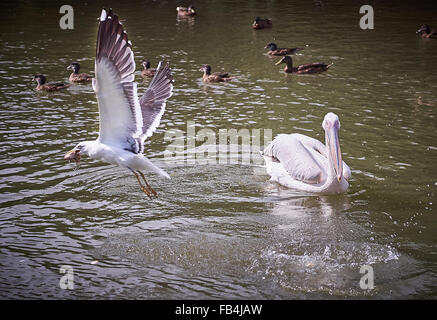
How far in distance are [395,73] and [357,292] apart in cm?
773

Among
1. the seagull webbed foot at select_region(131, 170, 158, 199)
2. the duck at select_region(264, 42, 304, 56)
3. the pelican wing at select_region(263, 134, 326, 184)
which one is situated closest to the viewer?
the seagull webbed foot at select_region(131, 170, 158, 199)

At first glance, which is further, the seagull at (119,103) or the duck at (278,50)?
the duck at (278,50)

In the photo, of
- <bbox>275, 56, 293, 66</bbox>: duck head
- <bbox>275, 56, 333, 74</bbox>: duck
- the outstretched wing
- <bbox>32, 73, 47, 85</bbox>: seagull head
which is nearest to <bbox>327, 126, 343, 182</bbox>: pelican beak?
the outstretched wing

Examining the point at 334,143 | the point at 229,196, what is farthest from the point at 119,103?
the point at 334,143

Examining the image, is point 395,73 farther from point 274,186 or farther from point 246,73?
point 274,186

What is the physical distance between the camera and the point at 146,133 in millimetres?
6598

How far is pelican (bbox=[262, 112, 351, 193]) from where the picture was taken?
7.10 metres

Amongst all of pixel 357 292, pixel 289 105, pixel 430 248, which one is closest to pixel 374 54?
pixel 289 105

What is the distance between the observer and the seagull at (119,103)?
5.52 m

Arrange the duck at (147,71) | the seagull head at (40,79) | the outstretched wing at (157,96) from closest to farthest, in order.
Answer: the outstretched wing at (157,96)
the seagull head at (40,79)
the duck at (147,71)

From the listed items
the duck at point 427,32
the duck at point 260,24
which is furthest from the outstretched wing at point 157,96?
the duck at point 427,32

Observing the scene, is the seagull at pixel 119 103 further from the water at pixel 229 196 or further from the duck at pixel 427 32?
the duck at pixel 427 32

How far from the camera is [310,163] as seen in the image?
755 centimetres

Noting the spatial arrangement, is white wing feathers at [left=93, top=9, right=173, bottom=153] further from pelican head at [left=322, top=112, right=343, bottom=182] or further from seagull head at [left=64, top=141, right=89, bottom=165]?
pelican head at [left=322, top=112, right=343, bottom=182]
